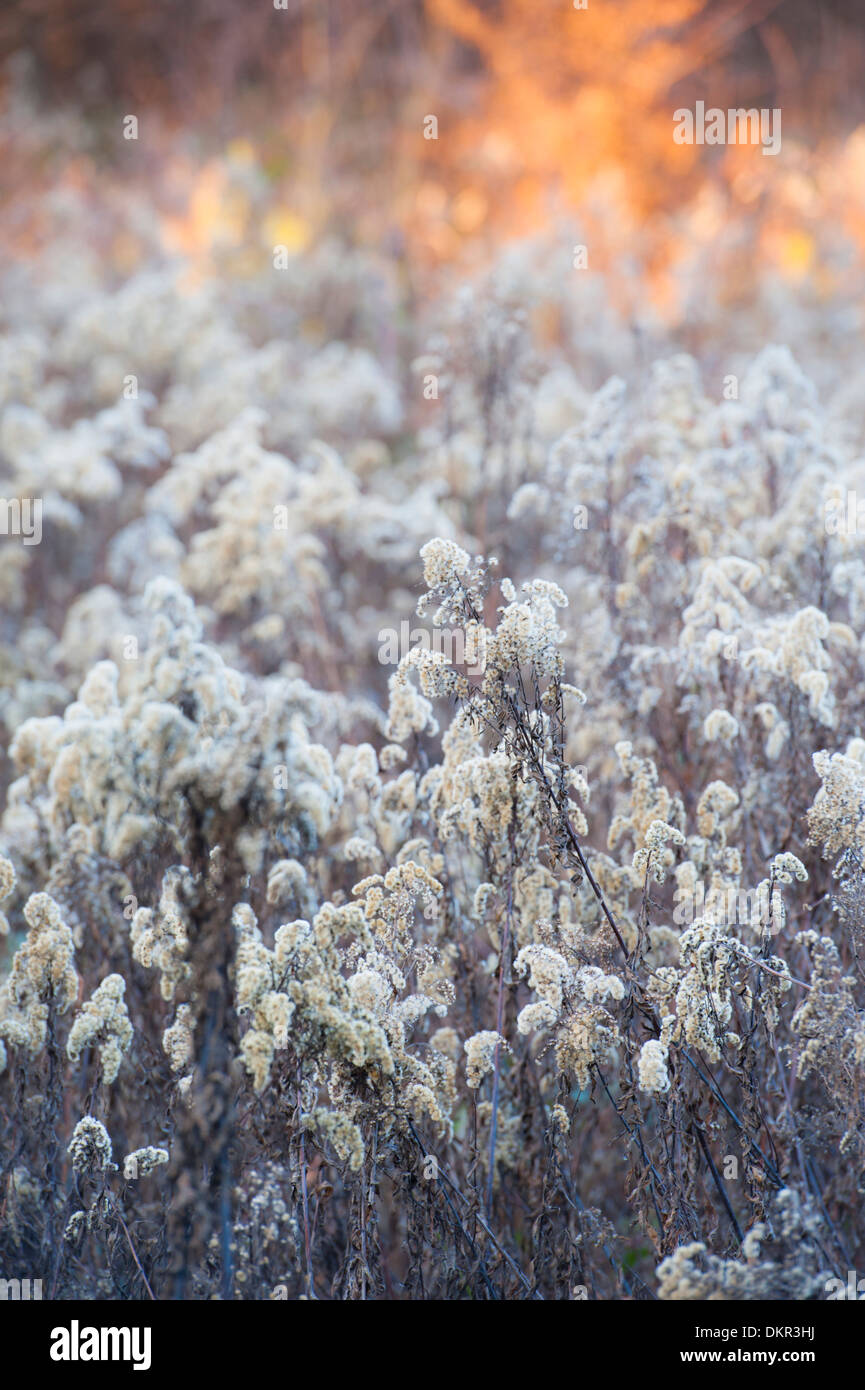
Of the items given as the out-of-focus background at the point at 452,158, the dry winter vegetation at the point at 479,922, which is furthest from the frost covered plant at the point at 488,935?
the out-of-focus background at the point at 452,158

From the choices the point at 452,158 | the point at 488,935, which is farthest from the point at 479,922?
the point at 452,158

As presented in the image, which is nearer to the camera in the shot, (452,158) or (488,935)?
(488,935)

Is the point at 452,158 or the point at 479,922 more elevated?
the point at 452,158

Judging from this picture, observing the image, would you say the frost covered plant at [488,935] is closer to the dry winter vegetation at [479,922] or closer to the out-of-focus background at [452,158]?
the dry winter vegetation at [479,922]

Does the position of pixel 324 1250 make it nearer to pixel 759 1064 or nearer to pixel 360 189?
pixel 759 1064

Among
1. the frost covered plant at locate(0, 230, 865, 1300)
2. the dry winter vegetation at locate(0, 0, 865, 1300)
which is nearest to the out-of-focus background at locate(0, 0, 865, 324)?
the dry winter vegetation at locate(0, 0, 865, 1300)

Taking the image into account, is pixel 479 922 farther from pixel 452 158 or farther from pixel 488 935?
pixel 452 158

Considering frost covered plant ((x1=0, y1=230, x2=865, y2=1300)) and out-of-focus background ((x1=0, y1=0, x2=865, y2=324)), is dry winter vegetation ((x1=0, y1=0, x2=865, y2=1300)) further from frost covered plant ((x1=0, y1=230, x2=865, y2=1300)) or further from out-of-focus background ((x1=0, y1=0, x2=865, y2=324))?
out-of-focus background ((x1=0, y1=0, x2=865, y2=324))
